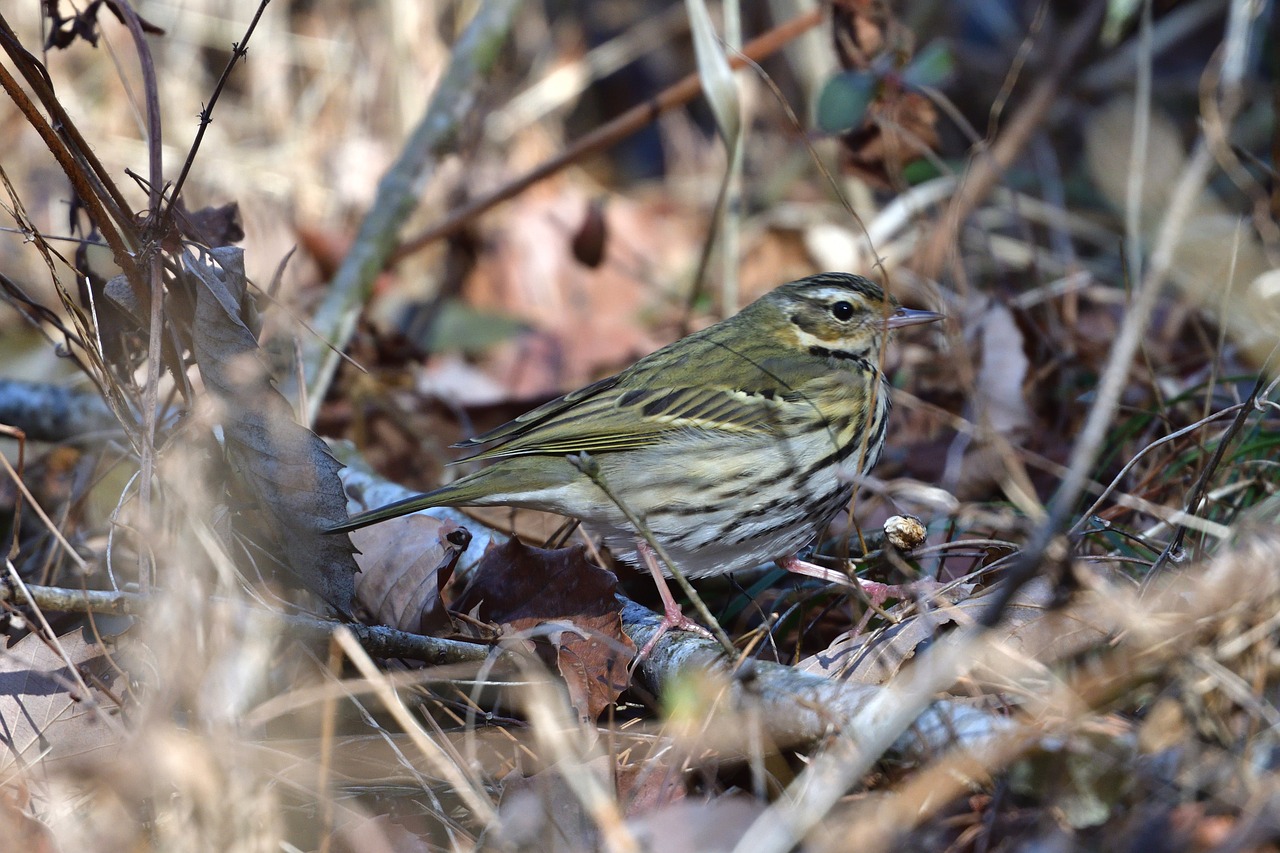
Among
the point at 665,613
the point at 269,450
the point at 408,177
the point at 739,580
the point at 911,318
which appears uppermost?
the point at 408,177

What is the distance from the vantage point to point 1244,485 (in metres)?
3.33

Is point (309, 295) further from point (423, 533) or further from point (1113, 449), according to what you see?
point (1113, 449)

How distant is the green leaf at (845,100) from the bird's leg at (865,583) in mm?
1805

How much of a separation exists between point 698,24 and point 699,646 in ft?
9.24

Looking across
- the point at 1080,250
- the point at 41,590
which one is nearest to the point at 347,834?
the point at 41,590

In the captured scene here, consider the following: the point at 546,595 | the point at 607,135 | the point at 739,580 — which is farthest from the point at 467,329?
the point at 546,595

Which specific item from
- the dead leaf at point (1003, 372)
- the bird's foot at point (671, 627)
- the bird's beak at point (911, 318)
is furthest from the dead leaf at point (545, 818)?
the dead leaf at point (1003, 372)

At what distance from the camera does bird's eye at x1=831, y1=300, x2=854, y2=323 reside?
4301 millimetres

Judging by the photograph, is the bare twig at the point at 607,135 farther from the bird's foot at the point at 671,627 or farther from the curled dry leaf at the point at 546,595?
the bird's foot at the point at 671,627

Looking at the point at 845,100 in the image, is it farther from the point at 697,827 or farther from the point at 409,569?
the point at 697,827

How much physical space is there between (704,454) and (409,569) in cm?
101

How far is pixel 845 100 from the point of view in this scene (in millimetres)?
4660

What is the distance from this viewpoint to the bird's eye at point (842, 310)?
4.30m

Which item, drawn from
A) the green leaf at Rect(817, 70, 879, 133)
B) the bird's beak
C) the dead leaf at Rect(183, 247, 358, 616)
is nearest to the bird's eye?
the bird's beak
